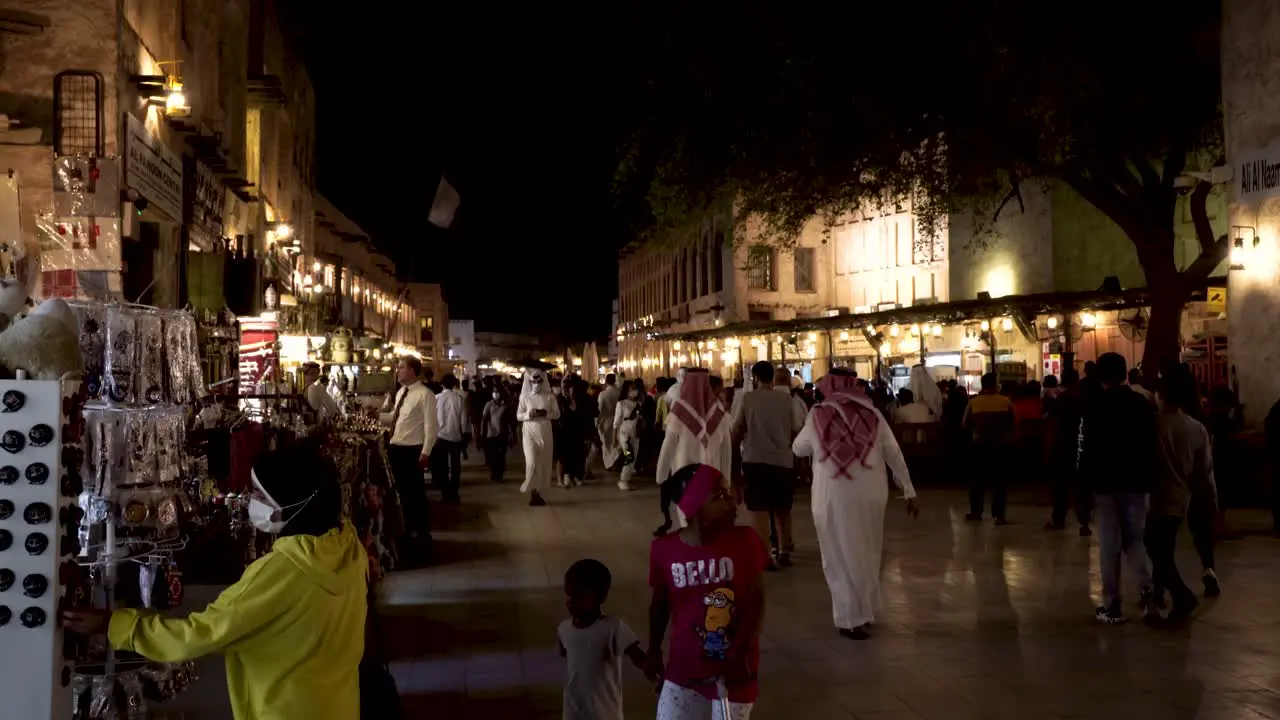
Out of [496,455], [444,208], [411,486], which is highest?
[444,208]

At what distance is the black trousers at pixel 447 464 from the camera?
16.7 metres

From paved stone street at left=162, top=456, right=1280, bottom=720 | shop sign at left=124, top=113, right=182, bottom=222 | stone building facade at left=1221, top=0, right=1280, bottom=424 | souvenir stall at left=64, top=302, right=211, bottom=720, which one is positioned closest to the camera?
souvenir stall at left=64, top=302, right=211, bottom=720

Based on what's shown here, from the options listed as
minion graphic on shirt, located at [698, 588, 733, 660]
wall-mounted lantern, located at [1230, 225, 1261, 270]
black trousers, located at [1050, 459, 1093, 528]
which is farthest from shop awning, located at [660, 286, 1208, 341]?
minion graphic on shirt, located at [698, 588, 733, 660]

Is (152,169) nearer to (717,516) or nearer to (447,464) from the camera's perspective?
(447,464)

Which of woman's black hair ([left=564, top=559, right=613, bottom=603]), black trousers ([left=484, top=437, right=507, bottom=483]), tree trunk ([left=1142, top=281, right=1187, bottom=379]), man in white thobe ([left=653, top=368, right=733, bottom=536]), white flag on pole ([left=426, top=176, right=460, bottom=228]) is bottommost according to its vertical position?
black trousers ([left=484, top=437, right=507, bottom=483])

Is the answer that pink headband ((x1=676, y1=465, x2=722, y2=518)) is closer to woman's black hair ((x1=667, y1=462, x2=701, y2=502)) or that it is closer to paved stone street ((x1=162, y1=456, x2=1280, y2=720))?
woman's black hair ((x1=667, y1=462, x2=701, y2=502))

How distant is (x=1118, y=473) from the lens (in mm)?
8133

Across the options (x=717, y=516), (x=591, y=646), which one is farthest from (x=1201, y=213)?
(x=591, y=646)

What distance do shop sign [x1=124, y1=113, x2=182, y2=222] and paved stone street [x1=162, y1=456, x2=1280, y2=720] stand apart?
5.06 meters

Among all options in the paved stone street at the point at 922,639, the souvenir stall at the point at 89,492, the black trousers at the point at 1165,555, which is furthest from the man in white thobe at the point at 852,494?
the souvenir stall at the point at 89,492

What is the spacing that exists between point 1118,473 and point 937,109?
10.00 metres

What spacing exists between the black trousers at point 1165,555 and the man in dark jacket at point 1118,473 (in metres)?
0.11

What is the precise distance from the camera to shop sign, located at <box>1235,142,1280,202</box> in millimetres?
14906

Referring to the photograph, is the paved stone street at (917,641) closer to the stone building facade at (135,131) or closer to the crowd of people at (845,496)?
the crowd of people at (845,496)
